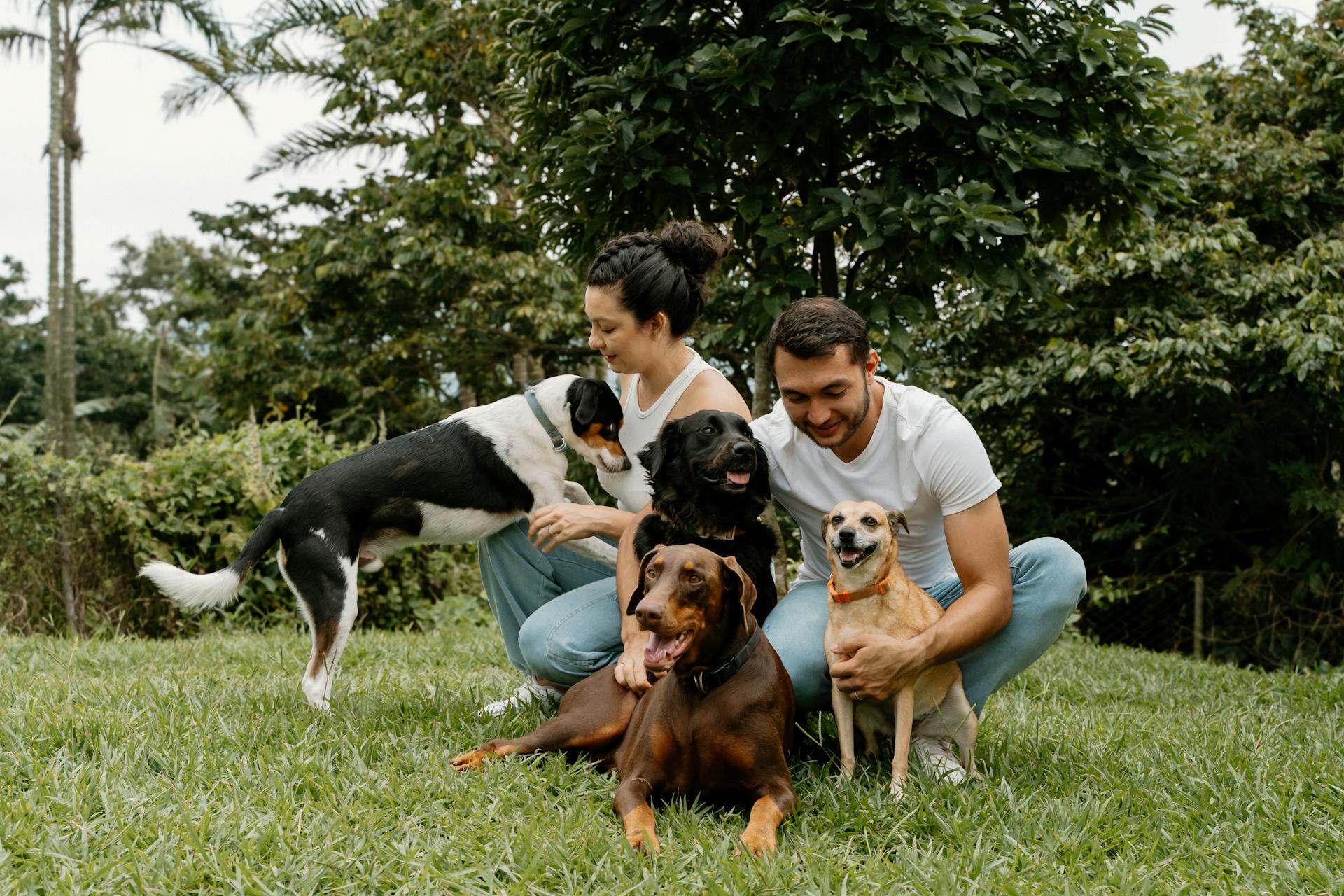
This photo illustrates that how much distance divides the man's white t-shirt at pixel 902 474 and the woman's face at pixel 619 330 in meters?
0.43

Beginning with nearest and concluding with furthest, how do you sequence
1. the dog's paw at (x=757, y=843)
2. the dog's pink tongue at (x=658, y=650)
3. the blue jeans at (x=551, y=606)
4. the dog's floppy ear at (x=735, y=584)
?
the dog's paw at (x=757, y=843), the dog's pink tongue at (x=658, y=650), the dog's floppy ear at (x=735, y=584), the blue jeans at (x=551, y=606)

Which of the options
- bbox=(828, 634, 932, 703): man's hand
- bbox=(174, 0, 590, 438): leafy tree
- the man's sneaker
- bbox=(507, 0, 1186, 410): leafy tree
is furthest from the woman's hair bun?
bbox=(174, 0, 590, 438): leafy tree

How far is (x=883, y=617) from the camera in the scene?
271cm

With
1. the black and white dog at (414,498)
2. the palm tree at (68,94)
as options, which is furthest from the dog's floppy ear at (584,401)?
the palm tree at (68,94)

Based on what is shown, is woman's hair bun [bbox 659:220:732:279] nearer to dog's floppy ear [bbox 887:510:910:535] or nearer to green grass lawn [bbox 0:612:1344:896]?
dog's floppy ear [bbox 887:510:910:535]

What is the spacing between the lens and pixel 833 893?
6.61 ft

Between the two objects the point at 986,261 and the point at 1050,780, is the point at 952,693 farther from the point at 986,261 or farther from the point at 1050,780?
the point at 986,261

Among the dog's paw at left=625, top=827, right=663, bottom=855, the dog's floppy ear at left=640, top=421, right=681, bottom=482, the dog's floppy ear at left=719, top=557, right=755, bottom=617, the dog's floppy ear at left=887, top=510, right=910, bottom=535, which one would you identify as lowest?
the dog's paw at left=625, top=827, right=663, bottom=855

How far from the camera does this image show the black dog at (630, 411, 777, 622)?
114 inches

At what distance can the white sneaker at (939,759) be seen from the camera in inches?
106

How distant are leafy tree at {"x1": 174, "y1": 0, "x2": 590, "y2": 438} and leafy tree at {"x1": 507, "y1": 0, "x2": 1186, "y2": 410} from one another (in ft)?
19.2

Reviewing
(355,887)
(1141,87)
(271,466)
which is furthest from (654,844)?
(271,466)

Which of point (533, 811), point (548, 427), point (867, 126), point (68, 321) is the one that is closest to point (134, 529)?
point (548, 427)

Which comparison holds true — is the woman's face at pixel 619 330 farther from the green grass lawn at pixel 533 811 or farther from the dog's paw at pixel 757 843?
the dog's paw at pixel 757 843
